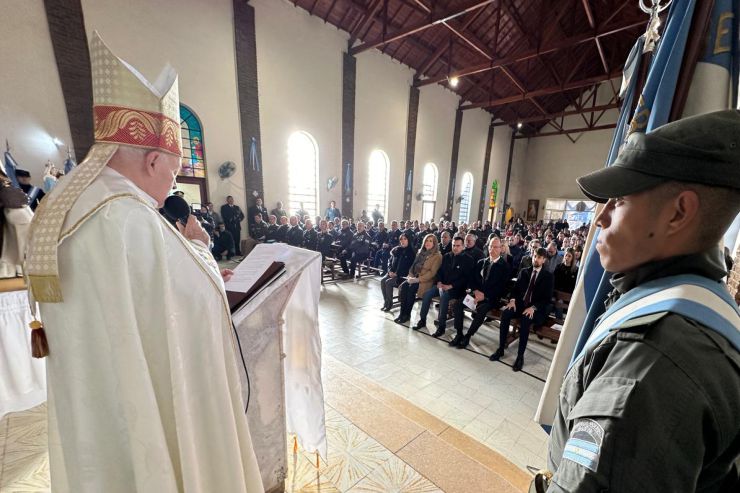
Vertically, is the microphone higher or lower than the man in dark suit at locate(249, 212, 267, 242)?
higher

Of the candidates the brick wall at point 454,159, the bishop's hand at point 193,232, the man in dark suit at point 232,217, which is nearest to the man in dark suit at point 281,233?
the man in dark suit at point 232,217

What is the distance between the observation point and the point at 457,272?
3.88 meters

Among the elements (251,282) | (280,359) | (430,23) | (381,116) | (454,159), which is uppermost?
Answer: (430,23)

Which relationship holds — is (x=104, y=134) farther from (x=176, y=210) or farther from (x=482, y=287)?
(x=482, y=287)

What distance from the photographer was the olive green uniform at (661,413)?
1.48 feet

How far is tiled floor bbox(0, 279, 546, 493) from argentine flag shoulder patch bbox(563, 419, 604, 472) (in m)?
1.37

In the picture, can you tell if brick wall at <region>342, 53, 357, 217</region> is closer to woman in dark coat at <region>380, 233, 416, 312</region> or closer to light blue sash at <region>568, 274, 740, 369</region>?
woman in dark coat at <region>380, 233, 416, 312</region>

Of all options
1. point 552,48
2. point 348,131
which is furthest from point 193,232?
point 552,48

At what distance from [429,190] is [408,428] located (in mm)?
13123

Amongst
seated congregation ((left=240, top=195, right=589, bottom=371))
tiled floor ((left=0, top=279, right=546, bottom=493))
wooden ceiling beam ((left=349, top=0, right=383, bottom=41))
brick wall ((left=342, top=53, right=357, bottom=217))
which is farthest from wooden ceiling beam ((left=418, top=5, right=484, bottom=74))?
tiled floor ((left=0, top=279, right=546, bottom=493))

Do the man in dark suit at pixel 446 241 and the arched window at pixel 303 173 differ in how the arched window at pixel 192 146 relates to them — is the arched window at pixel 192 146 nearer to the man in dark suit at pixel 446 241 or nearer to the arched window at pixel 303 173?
the arched window at pixel 303 173

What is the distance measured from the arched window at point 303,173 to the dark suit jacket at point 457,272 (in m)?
6.35

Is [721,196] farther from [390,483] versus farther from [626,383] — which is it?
[390,483]

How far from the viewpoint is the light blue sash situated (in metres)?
0.49
